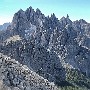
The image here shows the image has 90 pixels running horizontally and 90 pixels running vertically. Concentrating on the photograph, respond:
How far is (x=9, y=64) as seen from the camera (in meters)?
37.3

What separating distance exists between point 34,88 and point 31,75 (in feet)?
9.89

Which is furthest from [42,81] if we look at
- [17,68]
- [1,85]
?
[1,85]

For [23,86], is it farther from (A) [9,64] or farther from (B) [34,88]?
(A) [9,64]

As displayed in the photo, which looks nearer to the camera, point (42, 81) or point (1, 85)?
point (1, 85)

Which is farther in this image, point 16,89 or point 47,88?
point 47,88

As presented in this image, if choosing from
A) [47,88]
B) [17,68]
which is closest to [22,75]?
[17,68]

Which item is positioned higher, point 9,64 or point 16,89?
point 9,64

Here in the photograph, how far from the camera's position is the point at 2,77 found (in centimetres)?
3475

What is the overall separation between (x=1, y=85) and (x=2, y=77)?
3.49 ft

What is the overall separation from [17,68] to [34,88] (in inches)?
154

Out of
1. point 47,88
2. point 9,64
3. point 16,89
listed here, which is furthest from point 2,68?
point 47,88

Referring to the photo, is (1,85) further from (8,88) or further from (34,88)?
(34,88)

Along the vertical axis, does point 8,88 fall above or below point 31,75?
below

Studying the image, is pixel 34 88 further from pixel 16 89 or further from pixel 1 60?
pixel 1 60
